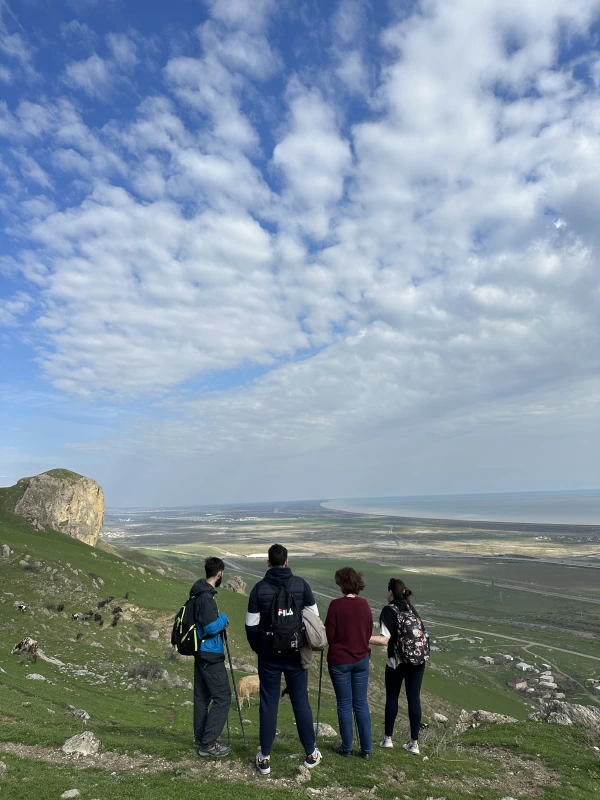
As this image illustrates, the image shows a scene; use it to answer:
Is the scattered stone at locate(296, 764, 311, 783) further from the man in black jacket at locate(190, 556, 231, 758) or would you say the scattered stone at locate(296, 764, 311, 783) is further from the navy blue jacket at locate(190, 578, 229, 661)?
the navy blue jacket at locate(190, 578, 229, 661)

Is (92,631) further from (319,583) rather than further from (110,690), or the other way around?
(319,583)

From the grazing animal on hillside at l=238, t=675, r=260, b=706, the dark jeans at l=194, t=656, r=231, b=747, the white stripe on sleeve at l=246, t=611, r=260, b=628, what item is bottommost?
the grazing animal on hillside at l=238, t=675, r=260, b=706

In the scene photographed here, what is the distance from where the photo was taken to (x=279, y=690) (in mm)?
8055

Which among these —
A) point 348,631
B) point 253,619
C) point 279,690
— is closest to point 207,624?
point 253,619

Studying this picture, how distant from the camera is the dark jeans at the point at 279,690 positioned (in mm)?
8078

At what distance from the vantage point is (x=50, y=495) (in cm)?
6050

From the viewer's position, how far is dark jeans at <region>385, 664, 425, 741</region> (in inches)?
377

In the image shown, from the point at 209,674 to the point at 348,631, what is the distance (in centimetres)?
291

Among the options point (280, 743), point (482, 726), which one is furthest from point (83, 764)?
point (482, 726)

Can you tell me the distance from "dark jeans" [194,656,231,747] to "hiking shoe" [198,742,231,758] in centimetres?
6

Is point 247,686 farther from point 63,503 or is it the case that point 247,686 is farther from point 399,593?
point 63,503

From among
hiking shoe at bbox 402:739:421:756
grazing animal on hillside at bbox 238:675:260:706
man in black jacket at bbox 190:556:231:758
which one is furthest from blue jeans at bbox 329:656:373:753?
grazing animal on hillside at bbox 238:675:260:706

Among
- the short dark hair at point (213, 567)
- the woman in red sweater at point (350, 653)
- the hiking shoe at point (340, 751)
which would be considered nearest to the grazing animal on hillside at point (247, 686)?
the hiking shoe at point (340, 751)

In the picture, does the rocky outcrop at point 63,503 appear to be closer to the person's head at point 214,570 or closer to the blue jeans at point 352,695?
the person's head at point 214,570
